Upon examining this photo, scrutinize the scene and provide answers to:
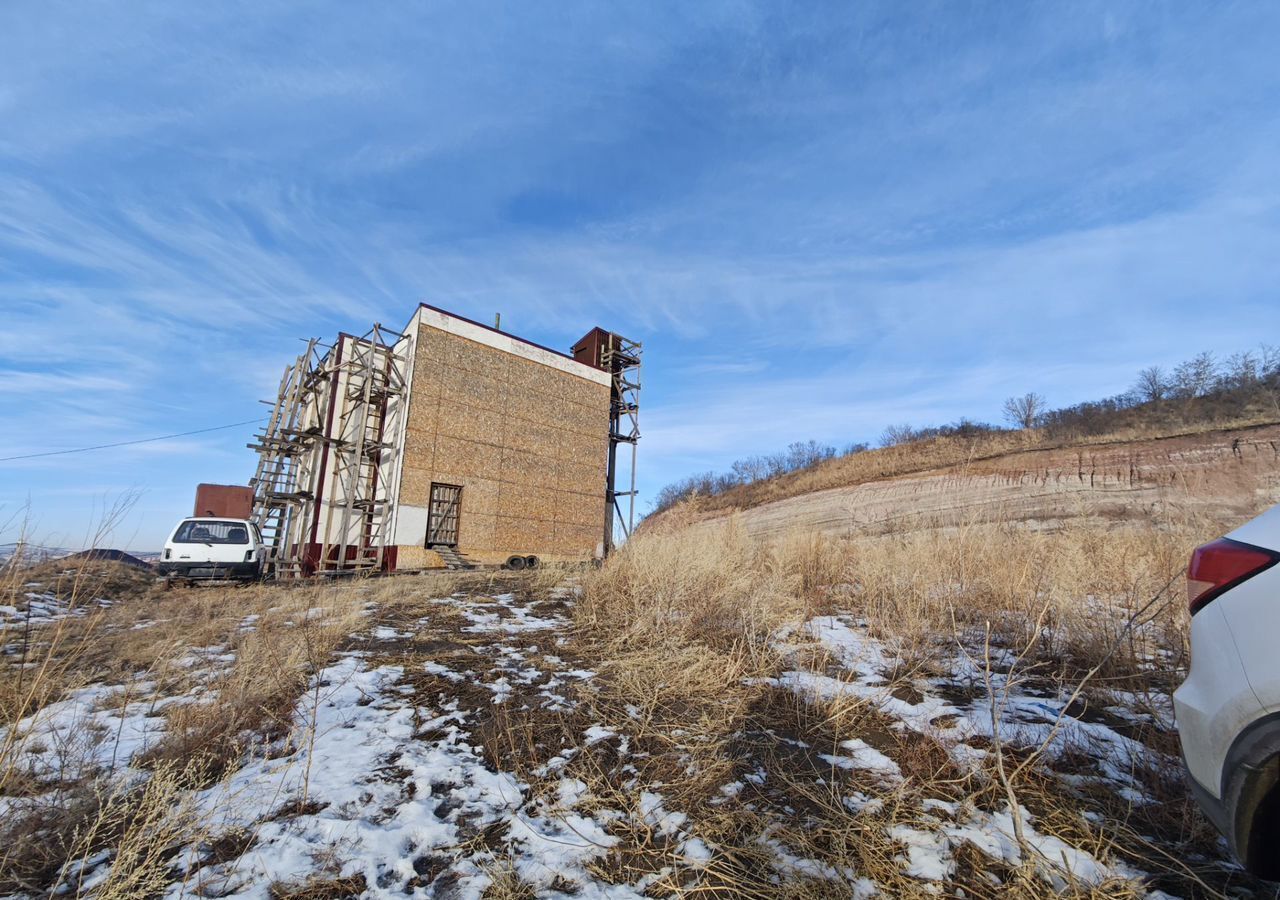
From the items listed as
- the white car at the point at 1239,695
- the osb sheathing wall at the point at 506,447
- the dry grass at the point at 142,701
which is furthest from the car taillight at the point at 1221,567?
the osb sheathing wall at the point at 506,447

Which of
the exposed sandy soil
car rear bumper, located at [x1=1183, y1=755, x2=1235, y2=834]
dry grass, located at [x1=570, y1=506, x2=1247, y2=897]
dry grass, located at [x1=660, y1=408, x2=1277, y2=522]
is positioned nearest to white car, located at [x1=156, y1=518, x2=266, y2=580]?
dry grass, located at [x1=570, y1=506, x2=1247, y2=897]

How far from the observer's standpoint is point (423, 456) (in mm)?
16547

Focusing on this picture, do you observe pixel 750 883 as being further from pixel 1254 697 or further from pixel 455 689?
pixel 455 689

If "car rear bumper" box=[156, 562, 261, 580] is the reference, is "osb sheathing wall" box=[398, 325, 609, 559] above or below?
above

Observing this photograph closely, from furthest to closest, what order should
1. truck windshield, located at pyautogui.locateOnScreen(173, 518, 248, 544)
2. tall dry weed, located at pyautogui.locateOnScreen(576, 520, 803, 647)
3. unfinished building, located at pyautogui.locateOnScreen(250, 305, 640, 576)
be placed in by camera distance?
unfinished building, located at pyautogui.locateOnScreen(250, 305, 640, 576) < truck windshield, located at pyautogui.locateOnScreen(173, 518, 248, 544) < tall dry weed, located at pyautogui.locateOnScreen(576, 520, 803, 647)

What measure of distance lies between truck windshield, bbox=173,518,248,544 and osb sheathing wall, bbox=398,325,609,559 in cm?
486

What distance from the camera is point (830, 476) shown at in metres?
27.7

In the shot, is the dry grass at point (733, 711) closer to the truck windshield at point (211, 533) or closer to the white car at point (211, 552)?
the white car at point (211, 552)

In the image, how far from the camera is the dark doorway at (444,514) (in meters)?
16.8

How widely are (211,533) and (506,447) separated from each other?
8.89 metres

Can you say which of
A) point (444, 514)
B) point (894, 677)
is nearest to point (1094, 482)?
point (894, 677)

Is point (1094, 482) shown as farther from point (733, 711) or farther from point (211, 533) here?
point (211, 533)

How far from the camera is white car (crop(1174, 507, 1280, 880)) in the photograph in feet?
4.53

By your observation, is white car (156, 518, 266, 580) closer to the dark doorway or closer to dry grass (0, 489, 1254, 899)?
dry grass (0, 489, 1254, 899)
